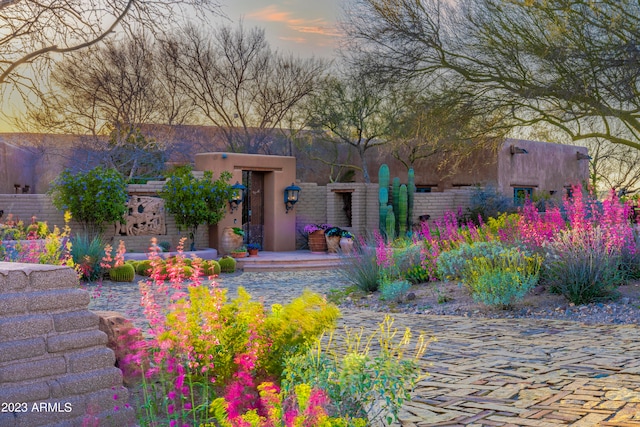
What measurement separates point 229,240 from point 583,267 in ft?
35.4

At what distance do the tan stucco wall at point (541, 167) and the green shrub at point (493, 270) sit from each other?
54.5ft

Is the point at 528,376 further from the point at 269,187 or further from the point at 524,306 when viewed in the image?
the point at 269,187

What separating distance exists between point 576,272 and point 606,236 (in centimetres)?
79

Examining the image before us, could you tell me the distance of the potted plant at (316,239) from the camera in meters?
19.3

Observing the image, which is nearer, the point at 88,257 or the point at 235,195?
the point at 88,257

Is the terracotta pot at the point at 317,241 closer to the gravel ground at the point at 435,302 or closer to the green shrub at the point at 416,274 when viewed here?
the gravel ground at the point at 435,302

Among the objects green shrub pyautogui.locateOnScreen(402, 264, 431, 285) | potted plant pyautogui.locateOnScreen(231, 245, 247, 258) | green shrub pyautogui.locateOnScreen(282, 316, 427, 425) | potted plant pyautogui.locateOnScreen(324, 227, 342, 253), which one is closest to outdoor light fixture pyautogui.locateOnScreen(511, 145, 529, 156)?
potted plant pyautogui.locateOnScreen(324, 227, 342, 253)

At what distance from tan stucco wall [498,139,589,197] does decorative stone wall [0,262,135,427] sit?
2322 centimetres

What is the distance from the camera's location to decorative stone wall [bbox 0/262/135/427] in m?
3.91

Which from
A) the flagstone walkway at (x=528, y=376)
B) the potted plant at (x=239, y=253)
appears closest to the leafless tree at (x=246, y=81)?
the potted plant at (x=239, y=253)

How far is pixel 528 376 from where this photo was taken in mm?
5477

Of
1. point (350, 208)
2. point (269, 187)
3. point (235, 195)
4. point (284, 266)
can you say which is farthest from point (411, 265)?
point (350, 208)

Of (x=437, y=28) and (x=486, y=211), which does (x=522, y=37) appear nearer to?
(x=437, y=28)

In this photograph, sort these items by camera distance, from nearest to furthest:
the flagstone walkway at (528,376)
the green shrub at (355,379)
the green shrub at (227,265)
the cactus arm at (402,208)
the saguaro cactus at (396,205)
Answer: the green shrub at (355,379) < the flagstone walkway at (528,376) < the green shrub at (227,265) < the saguaro cactus at (396,205) < the cactus arm at (402,208)
